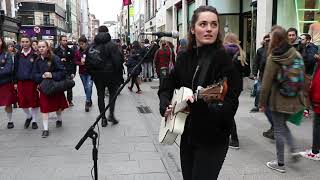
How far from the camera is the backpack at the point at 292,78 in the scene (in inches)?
195

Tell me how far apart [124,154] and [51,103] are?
6.86ft

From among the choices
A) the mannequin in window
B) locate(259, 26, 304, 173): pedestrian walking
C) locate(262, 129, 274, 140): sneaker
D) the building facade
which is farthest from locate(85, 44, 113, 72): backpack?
the building facade

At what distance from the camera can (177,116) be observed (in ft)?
9.05

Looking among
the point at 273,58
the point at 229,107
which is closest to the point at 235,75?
the point at 229,107

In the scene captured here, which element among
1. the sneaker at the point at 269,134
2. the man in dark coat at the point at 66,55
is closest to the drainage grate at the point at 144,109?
the man in dark coat at the point at 66,55

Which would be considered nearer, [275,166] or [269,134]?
[275,166]

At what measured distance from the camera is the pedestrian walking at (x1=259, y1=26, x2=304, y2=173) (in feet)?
16.3

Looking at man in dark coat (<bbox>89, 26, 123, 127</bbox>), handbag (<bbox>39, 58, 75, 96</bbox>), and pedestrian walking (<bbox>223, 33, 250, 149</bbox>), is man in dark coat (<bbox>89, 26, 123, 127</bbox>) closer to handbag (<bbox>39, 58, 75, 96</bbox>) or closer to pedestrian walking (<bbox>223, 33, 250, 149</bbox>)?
handbag (<bbox>39, 58, 75, 96</bbox>)

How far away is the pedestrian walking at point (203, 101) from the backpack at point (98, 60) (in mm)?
5088

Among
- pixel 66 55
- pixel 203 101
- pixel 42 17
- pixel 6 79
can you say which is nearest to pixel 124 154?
pixel 6 79

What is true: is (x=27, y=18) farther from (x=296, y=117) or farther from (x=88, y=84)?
(x=296, y=117)

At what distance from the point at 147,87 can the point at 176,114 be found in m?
12.7

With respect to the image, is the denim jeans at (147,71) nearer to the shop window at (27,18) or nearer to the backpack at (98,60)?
the backpack at (98,60)

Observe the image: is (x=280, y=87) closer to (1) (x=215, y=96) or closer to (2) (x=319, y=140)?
(2) (x=319, y=140)
